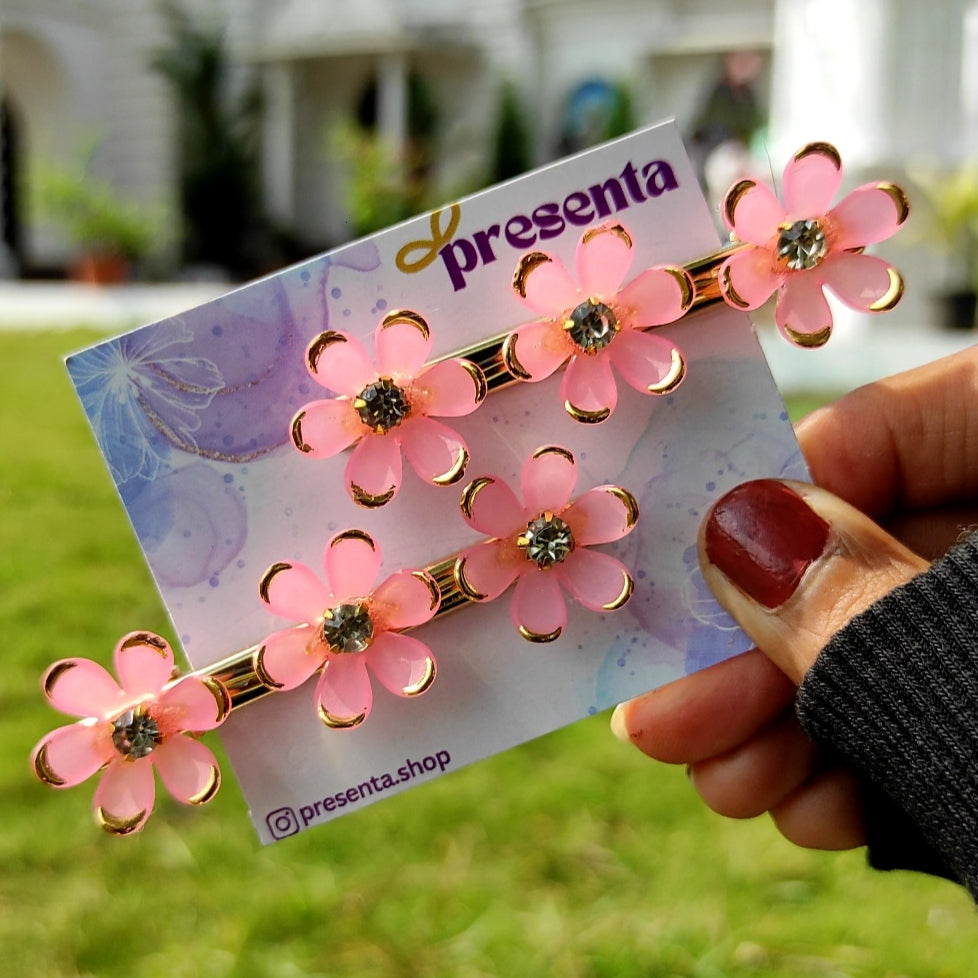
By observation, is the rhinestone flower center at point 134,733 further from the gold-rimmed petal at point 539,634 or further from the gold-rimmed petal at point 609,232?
the gold-rimmed petal at point 609,232

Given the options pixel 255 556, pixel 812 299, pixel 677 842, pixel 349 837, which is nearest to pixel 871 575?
pixel 812 299

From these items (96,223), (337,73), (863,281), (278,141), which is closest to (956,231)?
(863,281)

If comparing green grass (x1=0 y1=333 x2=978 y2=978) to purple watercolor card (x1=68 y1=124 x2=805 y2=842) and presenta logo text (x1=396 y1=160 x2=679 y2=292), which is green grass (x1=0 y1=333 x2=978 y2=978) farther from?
presenta logo text (x1=396 y1=160 x2=679 y2=292)

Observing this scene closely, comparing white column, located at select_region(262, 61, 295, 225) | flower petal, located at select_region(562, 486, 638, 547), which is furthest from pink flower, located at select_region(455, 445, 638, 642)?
white column, located at select_region(262, 61, 295, 225)

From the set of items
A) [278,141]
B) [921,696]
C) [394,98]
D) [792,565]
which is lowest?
[921,696]

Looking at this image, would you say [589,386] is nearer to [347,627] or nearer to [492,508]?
[492,508]

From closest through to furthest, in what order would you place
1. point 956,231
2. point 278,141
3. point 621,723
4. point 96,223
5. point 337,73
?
point 621,723, point 956,231, point 96,223, point 278,141, point 337,73

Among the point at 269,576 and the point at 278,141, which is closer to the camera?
the point at 269,576
